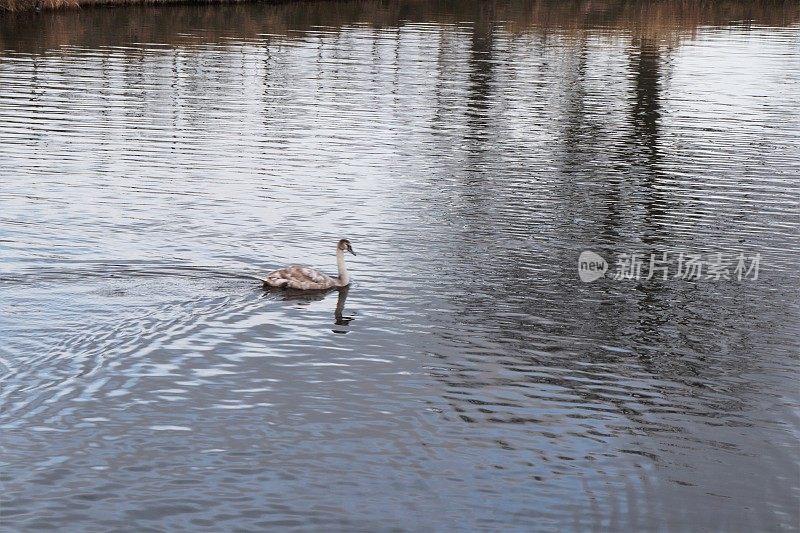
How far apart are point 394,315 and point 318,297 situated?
1243 mm

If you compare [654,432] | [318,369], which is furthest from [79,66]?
[654,432]

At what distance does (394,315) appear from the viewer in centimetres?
1499

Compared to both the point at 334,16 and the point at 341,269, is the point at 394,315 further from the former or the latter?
the point at 334,16

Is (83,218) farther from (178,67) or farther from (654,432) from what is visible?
(178,67)

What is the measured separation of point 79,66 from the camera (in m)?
37.7

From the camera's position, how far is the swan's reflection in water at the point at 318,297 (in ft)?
49.1
